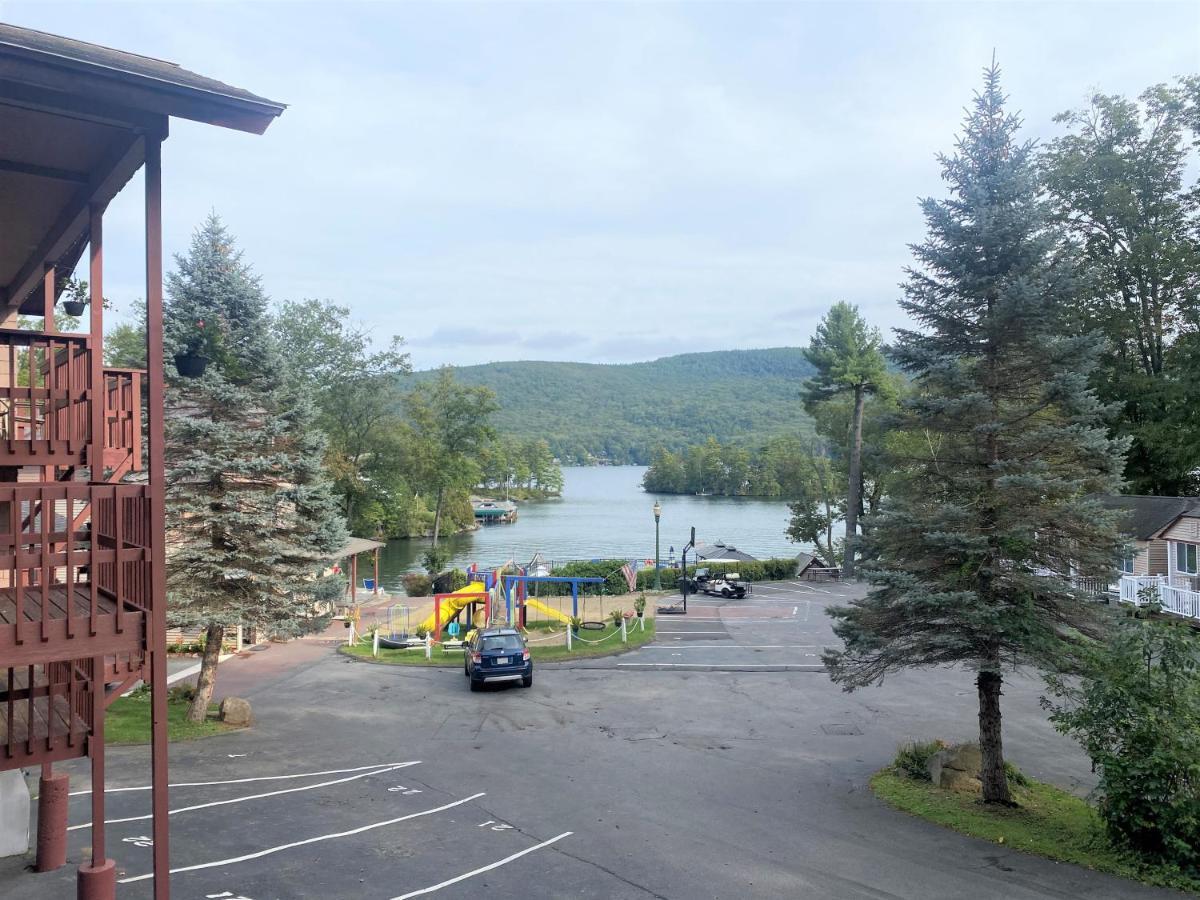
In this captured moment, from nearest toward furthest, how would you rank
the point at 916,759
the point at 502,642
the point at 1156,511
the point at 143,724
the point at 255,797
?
the point at 255,797 → the point at 916,759 → the point at 143,724 → the point at 502,642 → the point at 1156,511

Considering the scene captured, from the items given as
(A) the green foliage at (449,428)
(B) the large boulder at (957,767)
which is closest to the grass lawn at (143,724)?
(B) the large boulder at (957,767)

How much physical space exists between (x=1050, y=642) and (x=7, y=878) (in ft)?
42.8

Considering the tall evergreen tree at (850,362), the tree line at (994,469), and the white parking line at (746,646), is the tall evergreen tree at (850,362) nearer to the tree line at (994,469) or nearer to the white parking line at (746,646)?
the white parking line at (746,646)

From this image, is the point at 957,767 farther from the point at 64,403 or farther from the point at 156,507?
the point at 64,403

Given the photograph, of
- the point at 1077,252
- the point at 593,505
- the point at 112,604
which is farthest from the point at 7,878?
the point at 593,505

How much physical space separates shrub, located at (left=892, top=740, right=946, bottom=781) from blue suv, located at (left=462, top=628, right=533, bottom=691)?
8822 millimetres

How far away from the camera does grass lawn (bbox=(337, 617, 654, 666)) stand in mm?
23656

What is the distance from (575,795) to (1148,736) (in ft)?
24.4

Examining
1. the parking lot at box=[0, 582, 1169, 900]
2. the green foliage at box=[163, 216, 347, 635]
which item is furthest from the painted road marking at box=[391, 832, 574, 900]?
the green foliage at box=[163, 216, 347, 635]

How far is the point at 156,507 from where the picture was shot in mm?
6480

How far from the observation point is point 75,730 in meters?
6.84

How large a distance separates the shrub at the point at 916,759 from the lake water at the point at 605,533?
35.4 m

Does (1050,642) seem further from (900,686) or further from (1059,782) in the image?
(900,686)

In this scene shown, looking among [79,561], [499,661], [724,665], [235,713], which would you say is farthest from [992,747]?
[235,713]
